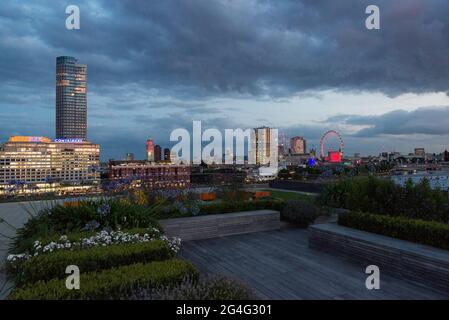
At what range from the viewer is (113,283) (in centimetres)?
343

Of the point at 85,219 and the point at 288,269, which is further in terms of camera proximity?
the point at 85,219

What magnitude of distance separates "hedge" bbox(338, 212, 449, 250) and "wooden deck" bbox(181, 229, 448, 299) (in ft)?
3.40

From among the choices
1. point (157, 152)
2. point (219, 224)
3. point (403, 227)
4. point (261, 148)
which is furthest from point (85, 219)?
point (157, 152)

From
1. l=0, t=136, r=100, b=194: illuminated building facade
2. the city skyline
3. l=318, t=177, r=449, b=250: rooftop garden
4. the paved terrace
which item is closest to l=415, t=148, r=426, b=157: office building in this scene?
the city skyline

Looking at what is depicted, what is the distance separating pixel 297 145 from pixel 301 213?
11959cm

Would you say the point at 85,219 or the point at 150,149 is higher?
the point at 150,149

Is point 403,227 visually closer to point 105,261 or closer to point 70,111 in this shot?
point 105,261

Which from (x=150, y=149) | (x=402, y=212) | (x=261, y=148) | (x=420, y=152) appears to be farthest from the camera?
(x=150, y=149)

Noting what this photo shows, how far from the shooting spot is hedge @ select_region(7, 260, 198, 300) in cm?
315

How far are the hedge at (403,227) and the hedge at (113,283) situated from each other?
4.41 meters

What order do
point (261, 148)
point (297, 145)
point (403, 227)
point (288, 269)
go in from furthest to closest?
point (297, 145) < point (261, 148) < point (403, 227) < point (288, 269)

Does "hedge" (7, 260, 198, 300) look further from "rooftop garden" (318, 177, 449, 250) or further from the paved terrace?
"rooftop garden" (318, 177, 449, 250)

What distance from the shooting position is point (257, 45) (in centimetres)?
1780
